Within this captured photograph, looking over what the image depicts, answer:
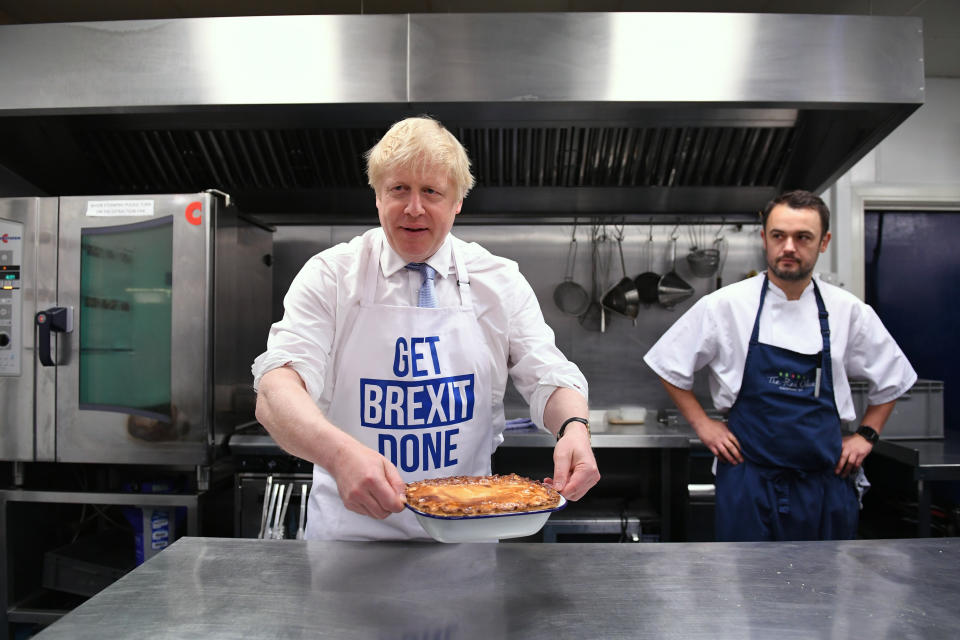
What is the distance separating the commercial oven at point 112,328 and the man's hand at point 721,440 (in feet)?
7.14

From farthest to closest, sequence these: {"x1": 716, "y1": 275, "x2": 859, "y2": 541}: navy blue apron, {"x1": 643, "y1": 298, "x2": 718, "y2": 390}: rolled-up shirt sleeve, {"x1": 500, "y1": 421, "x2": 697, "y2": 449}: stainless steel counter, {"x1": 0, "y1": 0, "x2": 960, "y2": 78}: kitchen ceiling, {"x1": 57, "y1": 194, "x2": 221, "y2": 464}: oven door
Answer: {"x1": 0, "y1": 0, "x2": 960, "y2": 78}: kitchen ceiling, {"x1": 500, "y1": 421, "x2": 697, "y2": 449}: stainless steel counter, {"x1": 57, "y1": 194, "x2": 221, "y2": 464}: oven door, {"x1": 643, "y1": 298, "x2": 718, "y2": 390}: rolled-up shirt sleeve, {"x1": 716, "y1": 275, "x2": 859, "y2": 541}: navy blue apron

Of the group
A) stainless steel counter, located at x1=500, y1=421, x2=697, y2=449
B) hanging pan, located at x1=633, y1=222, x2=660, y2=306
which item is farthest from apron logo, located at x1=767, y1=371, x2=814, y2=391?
hanging pan, located at x1=633, y1=222, x2=660, y2=306

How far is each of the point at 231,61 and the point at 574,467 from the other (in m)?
2.48

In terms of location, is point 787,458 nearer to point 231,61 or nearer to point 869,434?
point 869,434

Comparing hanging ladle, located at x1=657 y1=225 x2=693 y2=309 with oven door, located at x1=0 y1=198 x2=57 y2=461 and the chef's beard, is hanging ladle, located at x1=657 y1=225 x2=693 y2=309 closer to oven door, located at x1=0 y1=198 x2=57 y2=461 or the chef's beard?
A: the chef's beard

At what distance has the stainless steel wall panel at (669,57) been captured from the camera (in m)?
2.72

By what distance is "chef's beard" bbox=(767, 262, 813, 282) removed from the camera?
7.48ft

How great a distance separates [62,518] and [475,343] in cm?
296

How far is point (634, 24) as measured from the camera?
2740mm

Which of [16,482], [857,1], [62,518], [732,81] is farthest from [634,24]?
[62,518]

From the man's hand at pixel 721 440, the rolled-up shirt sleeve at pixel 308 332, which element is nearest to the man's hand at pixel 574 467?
the rolled-up shirt sleeve at pixel 308 332

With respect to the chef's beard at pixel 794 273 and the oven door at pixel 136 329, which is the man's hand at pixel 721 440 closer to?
the chef's beard at pixel 794 273

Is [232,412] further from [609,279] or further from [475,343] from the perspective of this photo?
[609,279]

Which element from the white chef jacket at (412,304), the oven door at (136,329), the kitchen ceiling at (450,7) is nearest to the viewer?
the white chef jacket at (412,304)
